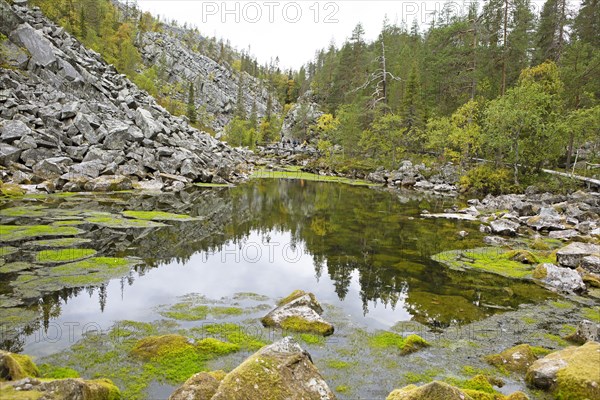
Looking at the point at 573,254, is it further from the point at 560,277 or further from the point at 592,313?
the point at 592,313

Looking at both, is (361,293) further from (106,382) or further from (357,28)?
(357,28)

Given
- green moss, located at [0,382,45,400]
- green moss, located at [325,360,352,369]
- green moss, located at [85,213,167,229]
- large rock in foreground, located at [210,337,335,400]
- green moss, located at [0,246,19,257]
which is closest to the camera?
green moss, located at [0,382,45,400]

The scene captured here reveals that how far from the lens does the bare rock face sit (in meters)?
18.9

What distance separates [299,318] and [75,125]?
42.9 meters

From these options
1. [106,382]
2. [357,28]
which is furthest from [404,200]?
[357,28]

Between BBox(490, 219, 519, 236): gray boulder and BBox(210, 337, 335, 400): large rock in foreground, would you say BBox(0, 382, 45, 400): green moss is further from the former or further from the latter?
BBox(490, 219, 519, 236): gray boulder

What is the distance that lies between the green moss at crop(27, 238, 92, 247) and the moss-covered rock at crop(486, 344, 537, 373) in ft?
61.8

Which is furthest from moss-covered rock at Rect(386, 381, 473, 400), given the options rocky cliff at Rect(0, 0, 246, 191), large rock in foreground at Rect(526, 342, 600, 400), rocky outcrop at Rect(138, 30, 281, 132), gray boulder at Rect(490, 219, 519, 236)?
rocky outcrop at Rect(138, 30, 281, 132)

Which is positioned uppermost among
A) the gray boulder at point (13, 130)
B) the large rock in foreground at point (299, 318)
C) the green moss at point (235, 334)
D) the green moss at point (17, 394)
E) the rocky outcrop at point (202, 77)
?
the rocky outcrop at point (202, 77)

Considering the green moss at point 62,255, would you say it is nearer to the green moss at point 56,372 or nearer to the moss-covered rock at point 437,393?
the green moss at point 56,372

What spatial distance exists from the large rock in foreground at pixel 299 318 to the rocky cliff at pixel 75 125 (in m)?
31.1

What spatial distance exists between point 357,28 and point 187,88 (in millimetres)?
79155

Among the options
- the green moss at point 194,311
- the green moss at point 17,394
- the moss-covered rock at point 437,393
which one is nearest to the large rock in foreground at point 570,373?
the moss-covered rock at point 437,393

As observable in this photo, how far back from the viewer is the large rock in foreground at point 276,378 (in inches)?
260
